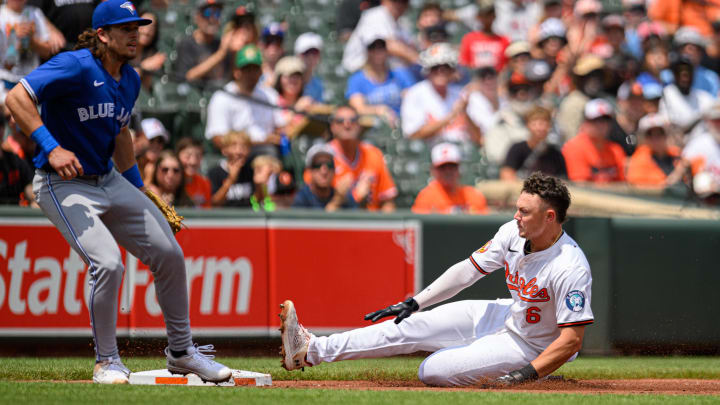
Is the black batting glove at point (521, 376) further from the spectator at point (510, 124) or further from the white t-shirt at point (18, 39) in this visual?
the white t-shirt at point (18, 39)

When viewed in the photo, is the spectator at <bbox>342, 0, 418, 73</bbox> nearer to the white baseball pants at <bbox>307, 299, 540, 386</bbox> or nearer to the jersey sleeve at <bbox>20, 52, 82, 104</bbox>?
the white baseball pants at <bbox>307, 299, 540, 386</bbox>

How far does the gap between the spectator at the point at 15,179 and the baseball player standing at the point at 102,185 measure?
2.63 metres

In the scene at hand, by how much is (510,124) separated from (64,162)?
6.91 m

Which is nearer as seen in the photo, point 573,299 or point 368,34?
point 573,299

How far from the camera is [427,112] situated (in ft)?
36.5

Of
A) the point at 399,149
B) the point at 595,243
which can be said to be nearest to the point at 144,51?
the point at 399,149

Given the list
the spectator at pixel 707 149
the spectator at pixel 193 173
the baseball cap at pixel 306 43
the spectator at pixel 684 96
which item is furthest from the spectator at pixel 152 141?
the spectator at pixel 684 96

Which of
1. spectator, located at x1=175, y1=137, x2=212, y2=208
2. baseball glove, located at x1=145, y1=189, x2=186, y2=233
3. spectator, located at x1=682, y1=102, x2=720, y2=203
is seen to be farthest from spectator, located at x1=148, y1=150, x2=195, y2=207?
spectator, located at x1=682, y1=102, x2=720, y2=203

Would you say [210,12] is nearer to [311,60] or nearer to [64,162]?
[311,60]

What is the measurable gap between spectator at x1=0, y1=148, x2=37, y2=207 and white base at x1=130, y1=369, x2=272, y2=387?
2.78 metres

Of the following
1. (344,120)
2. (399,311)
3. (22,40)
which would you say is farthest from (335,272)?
(22,40)

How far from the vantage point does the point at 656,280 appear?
8.47 meters

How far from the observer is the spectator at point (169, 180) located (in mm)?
8430

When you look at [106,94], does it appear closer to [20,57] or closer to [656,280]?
[20,57]
